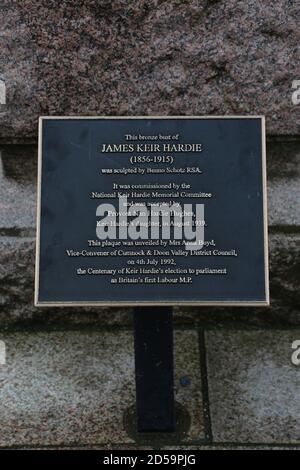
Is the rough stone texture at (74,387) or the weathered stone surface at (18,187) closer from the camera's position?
the rough stone texture at (74,387)

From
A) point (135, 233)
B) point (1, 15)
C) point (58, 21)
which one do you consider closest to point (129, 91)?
point (58, 21)

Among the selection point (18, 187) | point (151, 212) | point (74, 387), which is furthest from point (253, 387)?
point (18, 187)

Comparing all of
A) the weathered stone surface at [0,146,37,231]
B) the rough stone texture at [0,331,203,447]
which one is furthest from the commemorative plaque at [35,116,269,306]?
the weathered stone surface at [0,146,37,231]

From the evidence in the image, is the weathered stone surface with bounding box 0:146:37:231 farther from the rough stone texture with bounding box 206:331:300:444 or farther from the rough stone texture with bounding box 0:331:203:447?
the rough stone texture with bounding box 206:331:300:444

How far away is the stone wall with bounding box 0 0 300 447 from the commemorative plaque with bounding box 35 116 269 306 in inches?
30.6

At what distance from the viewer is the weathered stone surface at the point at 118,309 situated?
3.66 meters

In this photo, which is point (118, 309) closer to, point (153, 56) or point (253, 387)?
point (253, 387)

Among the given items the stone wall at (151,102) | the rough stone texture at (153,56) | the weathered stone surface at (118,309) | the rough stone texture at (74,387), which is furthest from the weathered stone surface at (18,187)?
the rough stone texture at (74,387)

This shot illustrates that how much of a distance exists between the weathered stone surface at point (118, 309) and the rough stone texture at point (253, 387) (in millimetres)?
112

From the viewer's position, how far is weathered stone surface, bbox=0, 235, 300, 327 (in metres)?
3.66

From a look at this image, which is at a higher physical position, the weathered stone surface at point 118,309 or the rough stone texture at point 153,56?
the rough stone texture at point 153,56

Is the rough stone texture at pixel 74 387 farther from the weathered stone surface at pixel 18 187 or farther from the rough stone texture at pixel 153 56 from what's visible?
the rough stone texture at pixel 153 56

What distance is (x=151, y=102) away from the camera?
3570 millimetres

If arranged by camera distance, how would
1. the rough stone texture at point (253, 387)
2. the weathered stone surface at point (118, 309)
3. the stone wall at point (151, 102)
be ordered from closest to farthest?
1. the rough stone texture at point (253, 387)
2. the stone wall at point (151, 102)
3. the weathered stone surface at point (118, 309)
